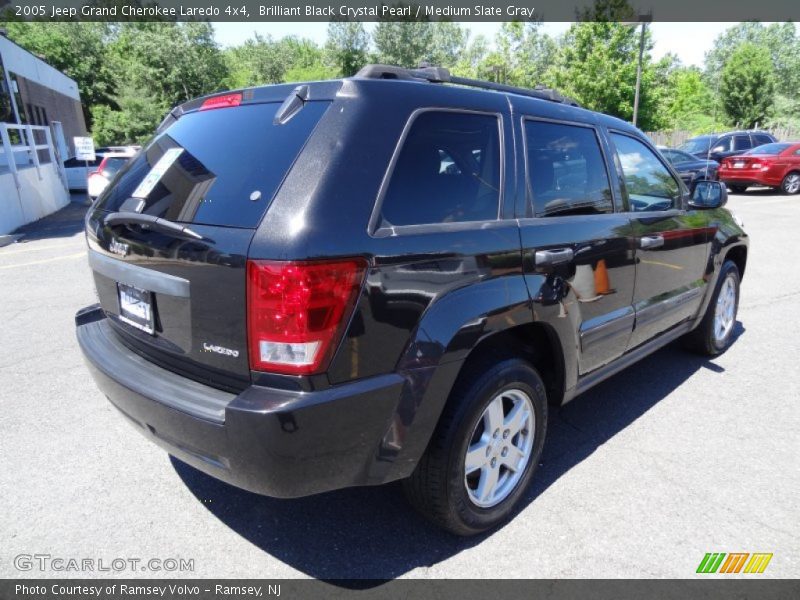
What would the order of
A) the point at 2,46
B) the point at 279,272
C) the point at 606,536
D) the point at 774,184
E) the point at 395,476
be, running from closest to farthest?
the point at 279,272 < the point at 395,476 < the point at 606,536 < the point at 774,184 < the point at 2,46

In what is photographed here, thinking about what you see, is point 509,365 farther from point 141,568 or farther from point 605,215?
point 141,568

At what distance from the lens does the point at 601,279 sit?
9.46 feet

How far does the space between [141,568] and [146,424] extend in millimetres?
627

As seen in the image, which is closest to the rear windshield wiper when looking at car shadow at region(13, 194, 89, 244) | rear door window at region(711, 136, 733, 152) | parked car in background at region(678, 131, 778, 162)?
car shadow at region(13, 194, 89, 244)

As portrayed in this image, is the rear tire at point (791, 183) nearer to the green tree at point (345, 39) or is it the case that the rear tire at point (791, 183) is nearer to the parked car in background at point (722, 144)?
the parked car in background at point (722, 144)

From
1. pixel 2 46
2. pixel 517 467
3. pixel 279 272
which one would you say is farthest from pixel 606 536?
pixel 2 46

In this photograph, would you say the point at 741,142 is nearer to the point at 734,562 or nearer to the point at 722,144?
the point at 722,144

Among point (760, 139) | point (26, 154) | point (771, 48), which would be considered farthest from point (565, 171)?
point (771, 48)

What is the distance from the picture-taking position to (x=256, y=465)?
1813mm

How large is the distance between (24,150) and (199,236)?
14479mm

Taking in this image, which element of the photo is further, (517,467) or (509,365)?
(517,467)

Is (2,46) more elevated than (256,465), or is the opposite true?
(2,46)

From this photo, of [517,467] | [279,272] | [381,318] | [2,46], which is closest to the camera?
[279,272]

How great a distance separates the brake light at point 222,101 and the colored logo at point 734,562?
284 centimetres
